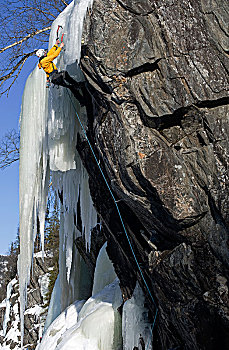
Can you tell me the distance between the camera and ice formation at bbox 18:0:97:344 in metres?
5.52

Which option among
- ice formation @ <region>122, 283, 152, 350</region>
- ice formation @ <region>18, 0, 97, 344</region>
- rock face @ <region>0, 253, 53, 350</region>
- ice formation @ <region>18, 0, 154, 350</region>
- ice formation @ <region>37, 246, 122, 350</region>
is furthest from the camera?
rock face @ <region>0, 253, 53, 350</region>

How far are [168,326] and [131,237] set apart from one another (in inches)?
40.5

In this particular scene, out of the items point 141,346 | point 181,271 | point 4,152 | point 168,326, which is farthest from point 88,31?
point 4,152

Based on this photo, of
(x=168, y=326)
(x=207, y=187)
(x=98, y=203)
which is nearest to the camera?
(x=207, y=187)

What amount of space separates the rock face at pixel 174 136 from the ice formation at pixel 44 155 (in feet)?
3.17

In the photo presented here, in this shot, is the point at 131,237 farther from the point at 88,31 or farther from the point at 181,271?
the point at 88,31

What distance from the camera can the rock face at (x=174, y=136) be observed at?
392 cm

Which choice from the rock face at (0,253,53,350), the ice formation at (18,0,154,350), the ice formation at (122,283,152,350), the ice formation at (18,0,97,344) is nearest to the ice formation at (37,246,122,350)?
the ice formation at (18,0,154,350)

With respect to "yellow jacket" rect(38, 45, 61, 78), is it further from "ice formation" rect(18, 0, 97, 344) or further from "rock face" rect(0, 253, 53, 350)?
"rock face" rect(0, 253, 53, 350)

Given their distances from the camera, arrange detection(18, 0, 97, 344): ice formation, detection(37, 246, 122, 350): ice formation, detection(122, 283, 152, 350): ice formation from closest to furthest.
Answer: detection(122, 283, 152, 350): ice formation
detection(18, 0, 97, 344): ice formation
detection(37, 246, 122, 350): ice formation

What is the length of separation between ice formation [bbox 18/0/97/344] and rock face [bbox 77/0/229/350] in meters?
0.97

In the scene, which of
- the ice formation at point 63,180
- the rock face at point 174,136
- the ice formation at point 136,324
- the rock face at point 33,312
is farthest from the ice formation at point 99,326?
the rock face at point 33,312

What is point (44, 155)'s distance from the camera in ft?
19.0

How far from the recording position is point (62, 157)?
5.69 meters
